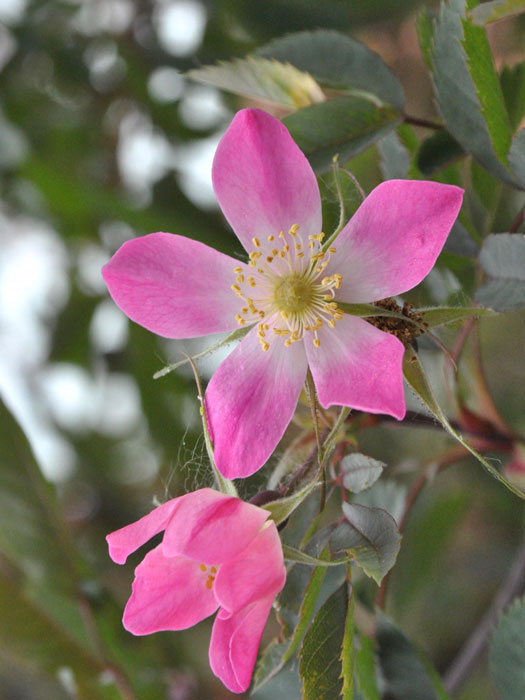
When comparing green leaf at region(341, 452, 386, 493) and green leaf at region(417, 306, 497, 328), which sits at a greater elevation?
green leaf at region(417, 306, 497, 328)

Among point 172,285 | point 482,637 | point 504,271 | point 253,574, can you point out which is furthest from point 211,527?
point 482,637

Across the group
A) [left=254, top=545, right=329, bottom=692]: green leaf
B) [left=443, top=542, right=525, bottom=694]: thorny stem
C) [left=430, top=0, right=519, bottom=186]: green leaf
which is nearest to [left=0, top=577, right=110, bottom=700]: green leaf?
[left=254, top=545, right=329, bottom=692]: green leaf

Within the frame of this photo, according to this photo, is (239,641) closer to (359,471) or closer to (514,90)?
(359,471)

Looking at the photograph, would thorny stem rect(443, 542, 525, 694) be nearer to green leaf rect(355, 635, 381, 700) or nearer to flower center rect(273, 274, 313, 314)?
green leaf rect(355, 635, 381, 700)

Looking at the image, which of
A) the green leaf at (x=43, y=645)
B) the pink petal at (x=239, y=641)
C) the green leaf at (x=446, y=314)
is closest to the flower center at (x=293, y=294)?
the green leaf at (x=446, y=314)

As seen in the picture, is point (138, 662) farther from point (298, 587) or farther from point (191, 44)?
point (191, 44)

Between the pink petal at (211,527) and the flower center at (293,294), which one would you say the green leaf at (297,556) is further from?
the flower center at (293,294)
